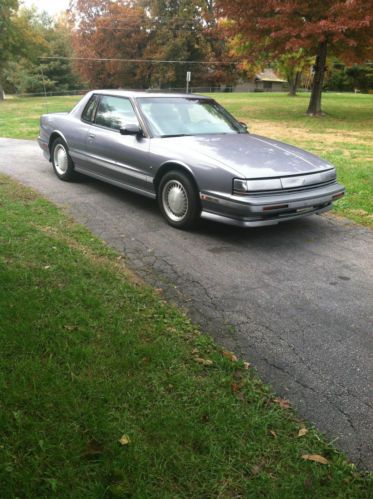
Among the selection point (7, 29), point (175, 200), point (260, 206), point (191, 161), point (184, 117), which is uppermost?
point (7, 29)

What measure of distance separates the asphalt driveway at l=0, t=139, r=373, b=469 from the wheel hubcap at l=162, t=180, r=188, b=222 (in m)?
0.19

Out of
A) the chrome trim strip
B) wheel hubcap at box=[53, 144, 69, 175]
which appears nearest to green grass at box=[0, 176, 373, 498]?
the chrome trim strip

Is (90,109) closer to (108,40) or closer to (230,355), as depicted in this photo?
A: (230,355)

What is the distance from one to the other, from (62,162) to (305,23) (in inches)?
482

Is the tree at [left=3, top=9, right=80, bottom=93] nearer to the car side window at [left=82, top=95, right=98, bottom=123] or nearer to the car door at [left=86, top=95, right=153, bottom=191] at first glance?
the car side window at [left=82, top=95, right=98, bottom=123]

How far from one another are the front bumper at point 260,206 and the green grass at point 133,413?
159 centimetres

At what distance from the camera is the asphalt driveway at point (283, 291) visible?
2777 millimetres

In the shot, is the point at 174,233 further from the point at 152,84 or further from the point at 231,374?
the point at 152,84

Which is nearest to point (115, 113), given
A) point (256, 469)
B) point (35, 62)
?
point (256, 469)

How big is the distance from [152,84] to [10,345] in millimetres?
50993

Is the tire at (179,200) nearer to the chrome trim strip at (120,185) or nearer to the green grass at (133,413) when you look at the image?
the chrome trim strip at (120,185)

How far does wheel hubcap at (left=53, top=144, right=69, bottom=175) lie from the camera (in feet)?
25.1

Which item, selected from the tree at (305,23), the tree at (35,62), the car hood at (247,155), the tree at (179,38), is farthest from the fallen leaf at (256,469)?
the tree at (179,38)

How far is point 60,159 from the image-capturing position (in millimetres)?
7781
